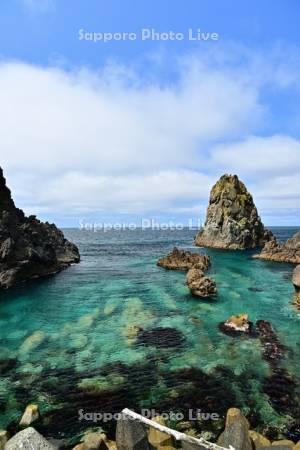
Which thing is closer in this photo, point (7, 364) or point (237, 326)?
point (7, 364)

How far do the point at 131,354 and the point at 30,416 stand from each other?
1049 cm

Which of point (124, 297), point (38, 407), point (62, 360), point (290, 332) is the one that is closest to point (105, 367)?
point (62, 360)

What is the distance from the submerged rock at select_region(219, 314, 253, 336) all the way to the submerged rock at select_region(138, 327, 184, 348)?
470 centimetres

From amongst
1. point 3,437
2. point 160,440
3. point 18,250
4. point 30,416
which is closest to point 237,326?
point 160,440

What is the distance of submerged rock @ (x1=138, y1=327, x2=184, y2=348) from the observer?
1172 inches

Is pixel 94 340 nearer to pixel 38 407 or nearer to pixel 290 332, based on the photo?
pixel 38 407

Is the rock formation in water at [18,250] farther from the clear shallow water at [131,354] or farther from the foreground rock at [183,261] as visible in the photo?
the foreground rock at [183,261]

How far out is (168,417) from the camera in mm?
18422

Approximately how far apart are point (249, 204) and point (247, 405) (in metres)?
125

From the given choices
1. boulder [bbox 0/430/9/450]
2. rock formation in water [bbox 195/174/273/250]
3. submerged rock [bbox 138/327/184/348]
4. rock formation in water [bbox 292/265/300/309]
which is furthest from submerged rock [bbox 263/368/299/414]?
rock formation in water [bbox 195/174/273/250]

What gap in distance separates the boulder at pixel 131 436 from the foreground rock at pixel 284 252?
8121cm

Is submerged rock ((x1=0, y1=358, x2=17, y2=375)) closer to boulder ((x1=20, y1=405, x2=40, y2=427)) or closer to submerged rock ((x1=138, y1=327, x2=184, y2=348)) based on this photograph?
boulder ((x1=20, y1=405, x2=40, y2=427))

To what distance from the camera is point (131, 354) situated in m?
27.6

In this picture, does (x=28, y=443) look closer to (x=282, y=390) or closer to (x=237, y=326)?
(x=282, y=390)
